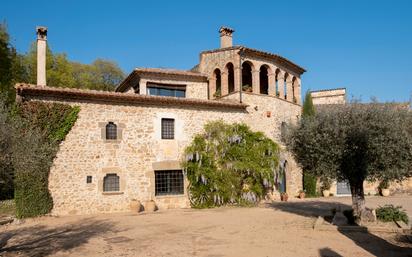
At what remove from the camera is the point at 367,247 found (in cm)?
845

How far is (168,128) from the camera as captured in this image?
1747cm

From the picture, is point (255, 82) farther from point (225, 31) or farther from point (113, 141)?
point (113, 141)

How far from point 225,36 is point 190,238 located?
15882mm

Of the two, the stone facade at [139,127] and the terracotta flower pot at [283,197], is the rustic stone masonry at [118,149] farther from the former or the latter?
the terracotta flower pot at [283,197]

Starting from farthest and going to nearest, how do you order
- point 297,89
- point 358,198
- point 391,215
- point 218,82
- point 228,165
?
point 297,89 → point 218,82 → point 228,165 → point 358,198 → point 391,215

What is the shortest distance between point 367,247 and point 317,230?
7.48 feet

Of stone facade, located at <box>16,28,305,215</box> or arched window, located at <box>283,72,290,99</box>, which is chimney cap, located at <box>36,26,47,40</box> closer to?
stone facade, located at <box>16,28,305,215</box>

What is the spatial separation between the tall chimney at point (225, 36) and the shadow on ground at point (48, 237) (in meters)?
14.2

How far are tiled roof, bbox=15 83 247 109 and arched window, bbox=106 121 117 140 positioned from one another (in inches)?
43.2

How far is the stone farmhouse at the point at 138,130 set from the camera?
15.1 m

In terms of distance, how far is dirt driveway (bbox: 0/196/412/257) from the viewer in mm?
8469

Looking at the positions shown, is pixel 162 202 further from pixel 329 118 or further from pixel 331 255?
pixel 331 255

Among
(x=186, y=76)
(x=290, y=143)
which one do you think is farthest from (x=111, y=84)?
(x=290, y=143)

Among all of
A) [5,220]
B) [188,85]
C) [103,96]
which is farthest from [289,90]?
[5,220]
